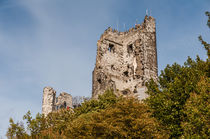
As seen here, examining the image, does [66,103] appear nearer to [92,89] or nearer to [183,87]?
[92,89]

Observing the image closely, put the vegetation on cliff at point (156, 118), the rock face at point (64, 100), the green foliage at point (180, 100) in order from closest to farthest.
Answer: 1. the vegetation on cliff at point (156, 118)
2. the green foliage at point (180, 100)
3. the rock face at point (64, 100)

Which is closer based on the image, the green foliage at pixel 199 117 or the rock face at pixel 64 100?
the green foliage at pixel 199 117

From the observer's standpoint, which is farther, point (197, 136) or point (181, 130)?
point (181, 130)

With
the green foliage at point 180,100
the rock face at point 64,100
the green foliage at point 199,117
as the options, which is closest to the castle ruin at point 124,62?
the rock face at point 64,100

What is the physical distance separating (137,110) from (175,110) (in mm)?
2886

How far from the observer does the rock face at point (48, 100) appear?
3397 centimetres

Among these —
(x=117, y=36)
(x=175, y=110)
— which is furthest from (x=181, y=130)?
(x=117, y=36)

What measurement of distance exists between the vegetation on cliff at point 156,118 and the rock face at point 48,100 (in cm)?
1231

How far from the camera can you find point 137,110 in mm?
16250

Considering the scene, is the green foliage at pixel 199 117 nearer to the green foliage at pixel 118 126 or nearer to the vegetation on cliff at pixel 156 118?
the vegetation on cliff at pixel 156 118

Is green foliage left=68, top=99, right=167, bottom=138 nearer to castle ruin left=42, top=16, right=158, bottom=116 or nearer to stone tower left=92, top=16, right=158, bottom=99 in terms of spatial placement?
castle ruin left=42, top=16, right=158, bottom=116

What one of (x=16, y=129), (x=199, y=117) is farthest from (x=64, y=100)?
(x=199, y=117)

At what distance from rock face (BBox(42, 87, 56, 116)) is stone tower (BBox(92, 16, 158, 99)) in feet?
16.4

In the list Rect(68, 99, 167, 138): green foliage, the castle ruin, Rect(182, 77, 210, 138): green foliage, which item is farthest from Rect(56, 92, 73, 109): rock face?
Rect(182, 77, 210, 138): green foliage
